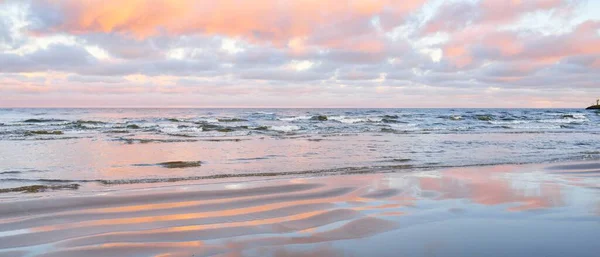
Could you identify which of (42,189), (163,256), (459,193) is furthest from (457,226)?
(42,189)

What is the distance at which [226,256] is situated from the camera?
3830 mm

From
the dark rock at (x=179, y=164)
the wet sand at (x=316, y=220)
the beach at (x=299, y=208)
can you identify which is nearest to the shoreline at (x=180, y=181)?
the beach at (x=299, y=208)

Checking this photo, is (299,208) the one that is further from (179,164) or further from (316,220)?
(179,164)

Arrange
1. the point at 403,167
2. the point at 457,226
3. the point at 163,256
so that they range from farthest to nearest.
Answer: the point at 403,167, the point at 457,226, the point at 163,256

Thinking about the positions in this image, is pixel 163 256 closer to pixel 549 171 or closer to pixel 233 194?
pixel 233 194

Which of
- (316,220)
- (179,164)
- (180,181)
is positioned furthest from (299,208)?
(179,164)

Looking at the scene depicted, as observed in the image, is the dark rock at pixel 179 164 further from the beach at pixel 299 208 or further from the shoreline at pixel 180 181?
the shoreline at pixel 180 181

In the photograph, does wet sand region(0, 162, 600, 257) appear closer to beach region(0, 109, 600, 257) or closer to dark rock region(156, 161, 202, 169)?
beach region(0, 109, 600, 257)

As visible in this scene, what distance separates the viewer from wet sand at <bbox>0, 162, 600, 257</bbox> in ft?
13.2

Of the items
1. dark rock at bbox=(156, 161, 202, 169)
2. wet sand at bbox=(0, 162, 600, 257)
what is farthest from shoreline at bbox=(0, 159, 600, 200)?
dark rock at bbox=(156, 161, 202, 169)

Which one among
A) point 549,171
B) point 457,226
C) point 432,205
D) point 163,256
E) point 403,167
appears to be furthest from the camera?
point 403,167

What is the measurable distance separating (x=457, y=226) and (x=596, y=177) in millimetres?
5405

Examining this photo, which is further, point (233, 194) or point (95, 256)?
point (233, 194)

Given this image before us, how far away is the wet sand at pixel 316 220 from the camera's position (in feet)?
13.2
